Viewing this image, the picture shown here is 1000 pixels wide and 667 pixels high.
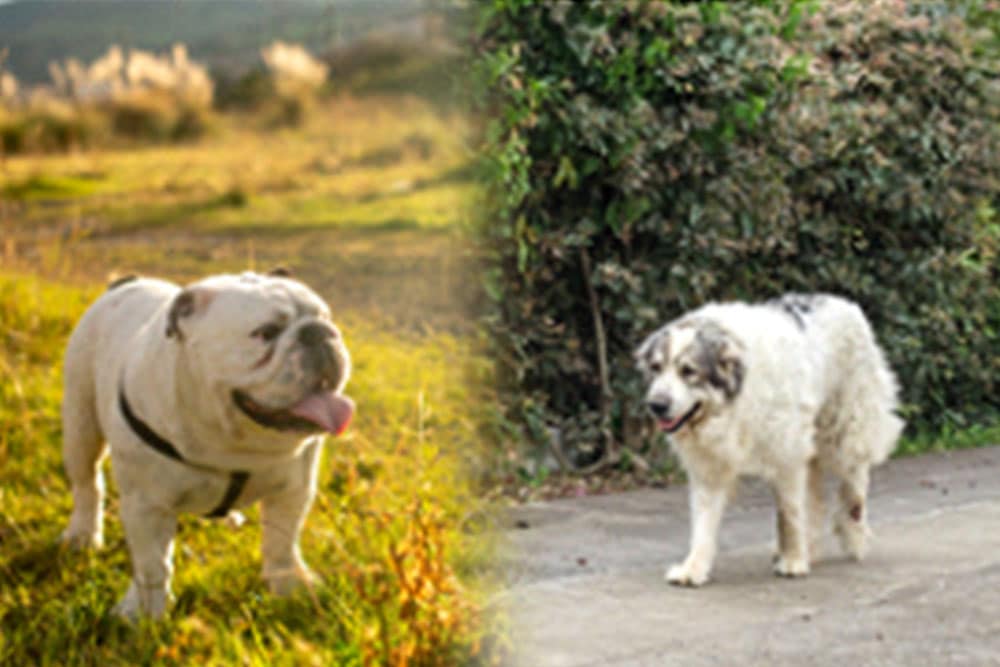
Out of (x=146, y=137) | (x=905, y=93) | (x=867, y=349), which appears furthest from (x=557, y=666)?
(x=905, y=93)

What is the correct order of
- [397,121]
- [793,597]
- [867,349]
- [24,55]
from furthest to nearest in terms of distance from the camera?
[867,349]
[793,597]
[24,55]
[397,121]

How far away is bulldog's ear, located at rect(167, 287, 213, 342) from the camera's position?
1.86 metres

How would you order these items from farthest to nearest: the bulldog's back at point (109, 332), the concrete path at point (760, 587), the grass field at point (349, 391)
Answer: the concrete path at point (760, 587), the bulldog's back at point (109, 332), the grass field at point (349, 391)

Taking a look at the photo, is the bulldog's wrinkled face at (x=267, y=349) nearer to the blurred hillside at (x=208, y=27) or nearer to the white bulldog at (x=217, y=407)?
the white bulldog at (x=217, y=407)

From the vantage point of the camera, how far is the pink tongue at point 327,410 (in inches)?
69.9

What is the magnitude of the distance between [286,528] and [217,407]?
0.84 feet

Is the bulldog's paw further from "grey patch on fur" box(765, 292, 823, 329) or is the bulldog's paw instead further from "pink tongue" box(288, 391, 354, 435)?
"grey patch on fur" box(765, 292, 823, 329)

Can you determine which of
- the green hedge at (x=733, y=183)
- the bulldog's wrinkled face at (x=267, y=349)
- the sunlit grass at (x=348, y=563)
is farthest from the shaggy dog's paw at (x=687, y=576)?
the bulldog's wrinkled face at (x=267, y=349)

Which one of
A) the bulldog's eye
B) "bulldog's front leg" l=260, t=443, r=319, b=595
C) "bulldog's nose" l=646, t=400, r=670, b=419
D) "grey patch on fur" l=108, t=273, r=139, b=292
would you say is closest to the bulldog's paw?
"bulldog's front leg" l=260, t=443, r=319, b=595

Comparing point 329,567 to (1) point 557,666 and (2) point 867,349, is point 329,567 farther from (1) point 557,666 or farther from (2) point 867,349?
(2) point 867,349

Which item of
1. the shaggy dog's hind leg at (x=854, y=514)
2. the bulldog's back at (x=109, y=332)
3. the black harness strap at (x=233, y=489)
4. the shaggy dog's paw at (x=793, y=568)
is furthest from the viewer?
the shaggy dog's hind leg at (x=854, y=514)

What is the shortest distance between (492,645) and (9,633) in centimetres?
94

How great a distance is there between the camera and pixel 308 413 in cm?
180

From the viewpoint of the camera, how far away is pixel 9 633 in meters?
2.17
